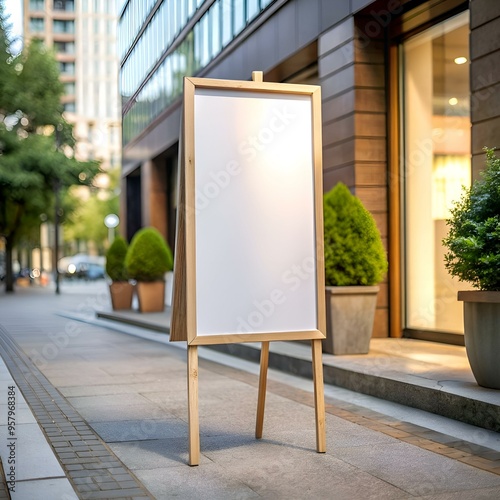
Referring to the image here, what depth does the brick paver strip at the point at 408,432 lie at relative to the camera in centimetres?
552

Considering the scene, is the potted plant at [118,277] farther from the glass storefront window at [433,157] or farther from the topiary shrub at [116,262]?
the glass storefront window at [433,157]

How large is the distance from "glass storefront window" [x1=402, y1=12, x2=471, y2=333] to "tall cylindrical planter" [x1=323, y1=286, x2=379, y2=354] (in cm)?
156

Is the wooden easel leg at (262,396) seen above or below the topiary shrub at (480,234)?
below

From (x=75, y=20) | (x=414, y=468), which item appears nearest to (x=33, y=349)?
(x=414, y=468)

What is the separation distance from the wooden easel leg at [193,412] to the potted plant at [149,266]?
1411cm

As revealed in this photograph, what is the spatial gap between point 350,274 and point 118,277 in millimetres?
12788

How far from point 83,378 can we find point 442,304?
16.4 feet

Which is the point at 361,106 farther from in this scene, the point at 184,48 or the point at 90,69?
the point at 90,69

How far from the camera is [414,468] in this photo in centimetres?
526

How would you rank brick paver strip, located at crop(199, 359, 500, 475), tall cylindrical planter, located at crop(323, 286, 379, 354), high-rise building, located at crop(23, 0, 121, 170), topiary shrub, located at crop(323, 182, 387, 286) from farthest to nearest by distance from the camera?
high-rise building, located at crop(23, 0, 121, 170), topiary shrub, located at crop(323, 182, 387, 286), tall cylindrical planter, located at crop(323, 286, 379, 354), brick paver strip, located at crop(199, 359, 500, 475)

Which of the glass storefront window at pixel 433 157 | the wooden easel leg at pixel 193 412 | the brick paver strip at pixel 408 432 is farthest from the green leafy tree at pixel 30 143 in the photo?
the wooden easel leg at pixel 193 412

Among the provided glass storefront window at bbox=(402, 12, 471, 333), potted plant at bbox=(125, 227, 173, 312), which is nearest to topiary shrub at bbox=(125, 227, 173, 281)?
potted plant at bbox=(125, 227, 173, 312)

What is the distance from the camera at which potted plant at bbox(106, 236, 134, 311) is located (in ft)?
70.4

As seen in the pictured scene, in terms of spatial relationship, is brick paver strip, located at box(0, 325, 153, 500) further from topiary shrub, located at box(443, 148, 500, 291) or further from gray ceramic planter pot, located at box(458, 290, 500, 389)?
topiary shrub, located at box(443, 148, 500, 291)
